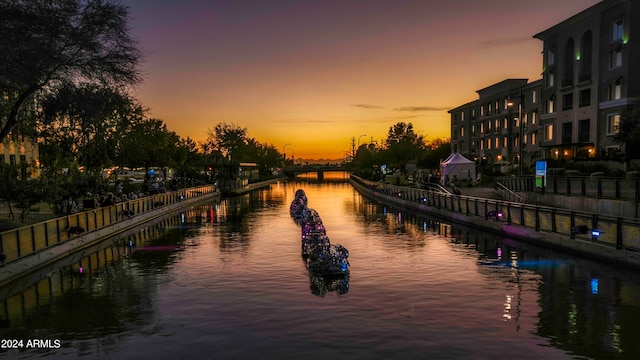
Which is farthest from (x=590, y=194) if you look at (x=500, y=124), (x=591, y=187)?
(x=500, y=124)

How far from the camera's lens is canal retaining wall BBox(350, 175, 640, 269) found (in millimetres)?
18233

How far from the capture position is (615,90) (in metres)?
52.8

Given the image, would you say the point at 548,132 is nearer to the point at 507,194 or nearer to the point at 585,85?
the point at 585,85

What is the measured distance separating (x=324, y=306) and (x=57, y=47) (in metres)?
19.8

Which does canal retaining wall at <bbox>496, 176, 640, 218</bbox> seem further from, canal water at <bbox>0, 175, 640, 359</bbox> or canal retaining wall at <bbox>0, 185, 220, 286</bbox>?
canal retaining wall at <bbox>0, 185, 220, 286</bbox>

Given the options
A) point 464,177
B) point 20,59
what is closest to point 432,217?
point 464,177

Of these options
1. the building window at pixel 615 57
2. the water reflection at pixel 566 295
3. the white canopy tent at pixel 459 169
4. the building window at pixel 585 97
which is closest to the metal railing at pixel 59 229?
the water reflection at pixel 566 295

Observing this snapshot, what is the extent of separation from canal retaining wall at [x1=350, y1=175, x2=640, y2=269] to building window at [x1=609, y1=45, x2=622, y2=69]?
3085cm

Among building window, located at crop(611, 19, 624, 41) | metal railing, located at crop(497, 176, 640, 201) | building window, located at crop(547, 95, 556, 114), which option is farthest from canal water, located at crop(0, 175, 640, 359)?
Result: building window, located at crop(547, 95, 556, 114)

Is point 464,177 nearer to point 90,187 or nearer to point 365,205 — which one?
point 365,205

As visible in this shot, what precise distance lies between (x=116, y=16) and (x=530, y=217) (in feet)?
84.9

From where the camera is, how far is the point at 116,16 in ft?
87.4

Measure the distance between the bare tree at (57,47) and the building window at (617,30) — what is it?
168ft

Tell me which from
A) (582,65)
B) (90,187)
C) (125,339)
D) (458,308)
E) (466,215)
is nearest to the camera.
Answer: (125,339)
